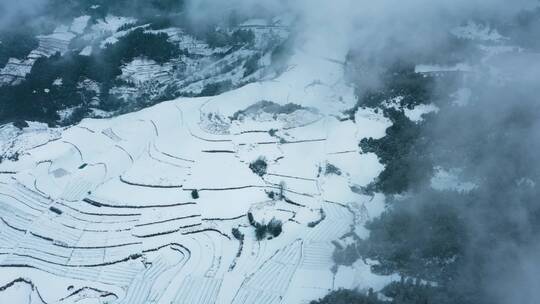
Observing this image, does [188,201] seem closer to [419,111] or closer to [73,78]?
[419,111]

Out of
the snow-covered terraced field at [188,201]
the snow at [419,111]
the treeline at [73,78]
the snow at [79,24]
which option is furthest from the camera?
the snow at [79,24]

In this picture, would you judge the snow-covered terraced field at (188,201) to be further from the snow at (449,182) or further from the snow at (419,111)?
the snow at (449,182)

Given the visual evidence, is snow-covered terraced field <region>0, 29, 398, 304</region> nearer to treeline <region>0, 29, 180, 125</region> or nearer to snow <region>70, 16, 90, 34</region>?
treeline <region>0, 29, 180, 125</region>

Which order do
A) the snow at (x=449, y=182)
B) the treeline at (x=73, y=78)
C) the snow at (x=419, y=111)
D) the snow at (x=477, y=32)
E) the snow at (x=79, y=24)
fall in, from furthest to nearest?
the snow at (x=79, y=24)
the snow at (x=477, y=32)
the treeline at (x=73, y=78)
the snow at (x=419, y=111)
the snow at (x=449, y=182)

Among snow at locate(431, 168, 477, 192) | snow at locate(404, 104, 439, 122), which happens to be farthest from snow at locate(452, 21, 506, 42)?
snow at locate(431, 168, 477, 192)

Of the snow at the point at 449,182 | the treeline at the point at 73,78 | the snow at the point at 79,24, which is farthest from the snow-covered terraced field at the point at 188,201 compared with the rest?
the snow at the point at 79,24

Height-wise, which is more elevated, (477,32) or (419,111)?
(477,32)

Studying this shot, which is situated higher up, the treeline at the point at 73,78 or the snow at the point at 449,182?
the treeline at the point at 73,78

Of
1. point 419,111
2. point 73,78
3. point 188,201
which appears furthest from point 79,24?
point 419,111
